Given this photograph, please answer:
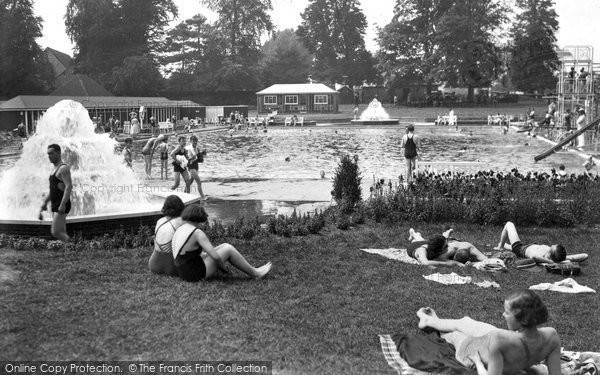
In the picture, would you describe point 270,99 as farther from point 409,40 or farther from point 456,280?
point 456,280

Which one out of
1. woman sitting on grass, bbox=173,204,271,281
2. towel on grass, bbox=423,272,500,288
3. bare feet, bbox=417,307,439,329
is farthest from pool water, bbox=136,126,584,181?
bare feet, bbox=417,307,439,329

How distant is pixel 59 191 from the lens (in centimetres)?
945

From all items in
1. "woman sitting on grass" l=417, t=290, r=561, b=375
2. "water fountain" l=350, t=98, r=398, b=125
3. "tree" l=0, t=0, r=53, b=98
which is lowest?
"woman sitting on grass" l=417, t=290, r=561, b=375

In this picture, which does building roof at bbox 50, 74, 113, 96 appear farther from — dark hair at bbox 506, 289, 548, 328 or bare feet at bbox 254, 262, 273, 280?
dark hair at bbox 506, 289, 548, 328

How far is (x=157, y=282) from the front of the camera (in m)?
7.62

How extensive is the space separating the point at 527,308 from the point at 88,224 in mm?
7551

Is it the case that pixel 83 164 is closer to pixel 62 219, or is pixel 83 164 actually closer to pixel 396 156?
pixel 62 219

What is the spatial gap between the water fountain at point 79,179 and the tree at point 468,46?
64.6 meters

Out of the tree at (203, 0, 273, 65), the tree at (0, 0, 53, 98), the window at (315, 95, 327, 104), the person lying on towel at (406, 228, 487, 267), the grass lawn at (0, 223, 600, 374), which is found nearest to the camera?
the grass lawn at (0, 223, 600, 374)

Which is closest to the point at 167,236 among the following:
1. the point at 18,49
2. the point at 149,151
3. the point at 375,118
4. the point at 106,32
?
the point at 149,151

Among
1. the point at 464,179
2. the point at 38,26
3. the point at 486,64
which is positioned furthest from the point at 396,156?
the point at 486,64

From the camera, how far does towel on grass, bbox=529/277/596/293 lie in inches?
309

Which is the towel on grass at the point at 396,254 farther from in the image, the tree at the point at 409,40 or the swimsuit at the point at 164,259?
the tree at the point at 409,40

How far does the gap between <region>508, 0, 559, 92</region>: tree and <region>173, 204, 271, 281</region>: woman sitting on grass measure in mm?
71271
